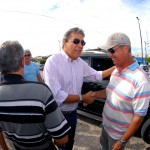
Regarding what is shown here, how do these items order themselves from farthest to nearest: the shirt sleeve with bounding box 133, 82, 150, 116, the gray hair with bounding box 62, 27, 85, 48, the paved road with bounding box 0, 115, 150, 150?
1. the paved road with bounding box 0, 115, 150, 150
2. the gray hair with bounding box 62, 27, 85, 48
3. the shirt sleeve with bounding box 133, 82, 150, 116

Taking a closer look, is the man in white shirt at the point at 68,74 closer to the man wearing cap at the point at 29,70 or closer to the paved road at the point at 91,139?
the paved road at the point at 91,139

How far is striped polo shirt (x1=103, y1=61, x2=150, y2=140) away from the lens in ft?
6.27

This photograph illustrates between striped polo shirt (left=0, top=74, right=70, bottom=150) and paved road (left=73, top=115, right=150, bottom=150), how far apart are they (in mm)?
2532

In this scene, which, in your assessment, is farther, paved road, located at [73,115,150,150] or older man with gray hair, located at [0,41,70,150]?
paved road, located at [73,115,150,150]

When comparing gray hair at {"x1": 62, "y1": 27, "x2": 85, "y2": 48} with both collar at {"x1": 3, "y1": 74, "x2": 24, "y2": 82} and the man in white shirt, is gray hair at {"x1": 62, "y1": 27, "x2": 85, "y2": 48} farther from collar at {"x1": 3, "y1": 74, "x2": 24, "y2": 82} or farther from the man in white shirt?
collar at {"x1": 3, "y1": 74, "x2": 24, "y2": 82}

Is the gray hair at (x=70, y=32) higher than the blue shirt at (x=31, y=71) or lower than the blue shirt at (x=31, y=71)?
higher

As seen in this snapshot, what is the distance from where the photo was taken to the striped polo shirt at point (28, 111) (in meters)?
1.46

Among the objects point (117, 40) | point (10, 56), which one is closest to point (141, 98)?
point (117, 40)

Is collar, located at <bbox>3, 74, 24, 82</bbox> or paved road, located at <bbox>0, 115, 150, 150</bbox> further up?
collar, located at <bbox>3, 74, 24, 82</bbox>

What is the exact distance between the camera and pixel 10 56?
1496 millimetres

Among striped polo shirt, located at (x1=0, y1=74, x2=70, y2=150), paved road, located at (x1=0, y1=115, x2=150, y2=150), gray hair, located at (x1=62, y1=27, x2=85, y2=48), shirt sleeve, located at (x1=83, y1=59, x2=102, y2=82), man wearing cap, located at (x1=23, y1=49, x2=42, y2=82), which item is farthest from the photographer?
man wearing cap, located at (x1=23, y1=49, x2=42, y2=82)

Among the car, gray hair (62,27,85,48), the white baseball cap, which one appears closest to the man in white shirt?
gray hair (62,27,85,48)

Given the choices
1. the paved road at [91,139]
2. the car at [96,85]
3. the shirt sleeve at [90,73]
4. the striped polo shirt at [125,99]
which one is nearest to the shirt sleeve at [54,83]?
the striped polo shirt at [125,99]

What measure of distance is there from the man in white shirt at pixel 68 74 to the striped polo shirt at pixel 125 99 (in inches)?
13.5
